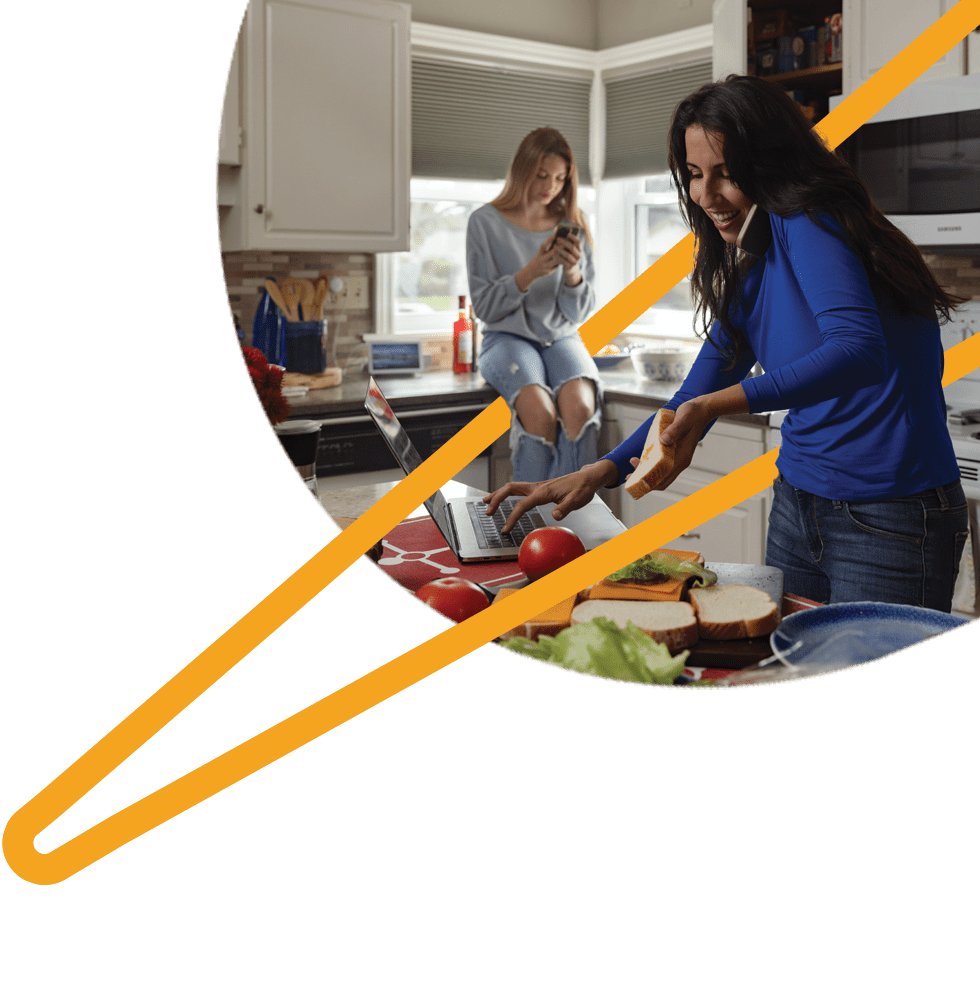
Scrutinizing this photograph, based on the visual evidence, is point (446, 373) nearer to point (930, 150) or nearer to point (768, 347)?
point (768, 347)

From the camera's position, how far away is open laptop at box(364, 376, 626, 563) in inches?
38.0

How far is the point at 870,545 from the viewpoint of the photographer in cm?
92

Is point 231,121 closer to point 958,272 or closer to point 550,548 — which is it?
point 550,548

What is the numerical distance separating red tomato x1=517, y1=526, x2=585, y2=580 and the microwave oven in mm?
377

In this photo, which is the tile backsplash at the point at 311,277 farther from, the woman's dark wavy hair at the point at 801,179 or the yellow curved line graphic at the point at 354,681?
the woman's dark wavy hair at the point at 801,179

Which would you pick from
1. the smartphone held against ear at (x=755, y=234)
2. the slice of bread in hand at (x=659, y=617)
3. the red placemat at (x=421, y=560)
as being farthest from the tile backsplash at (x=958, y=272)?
the red placemat at (x=421, y=560)

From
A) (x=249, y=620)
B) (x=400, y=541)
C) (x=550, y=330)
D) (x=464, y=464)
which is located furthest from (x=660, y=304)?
(x=249, y=620)

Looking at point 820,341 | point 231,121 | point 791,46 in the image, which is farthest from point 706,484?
point 231,121

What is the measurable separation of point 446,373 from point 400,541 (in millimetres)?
180

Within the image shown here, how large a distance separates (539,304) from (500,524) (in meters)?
0.20

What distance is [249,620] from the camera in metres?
0.98

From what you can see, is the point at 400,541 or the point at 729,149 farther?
the point at 400,541

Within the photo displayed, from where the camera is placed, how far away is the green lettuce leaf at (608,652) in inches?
38.8

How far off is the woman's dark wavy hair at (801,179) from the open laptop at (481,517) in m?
0.30
